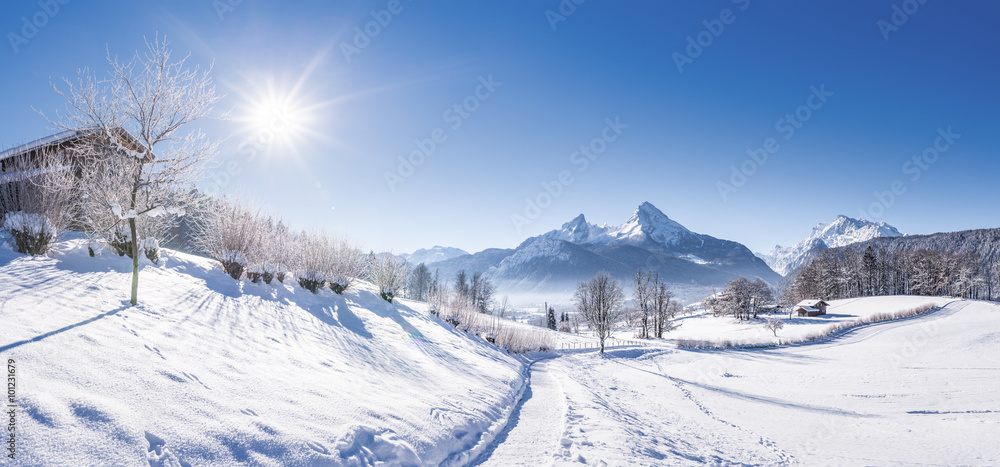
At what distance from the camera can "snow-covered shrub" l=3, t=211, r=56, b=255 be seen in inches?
301

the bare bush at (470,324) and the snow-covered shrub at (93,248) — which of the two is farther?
the bare bush at (470,324)

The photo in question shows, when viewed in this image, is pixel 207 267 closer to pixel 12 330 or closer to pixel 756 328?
pixel 12 330

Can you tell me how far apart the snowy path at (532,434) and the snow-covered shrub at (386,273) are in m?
10.8

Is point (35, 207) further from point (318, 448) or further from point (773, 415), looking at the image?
point (773, 415)

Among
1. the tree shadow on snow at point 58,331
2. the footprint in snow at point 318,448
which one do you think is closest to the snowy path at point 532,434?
the footprint in snow at point 318,448

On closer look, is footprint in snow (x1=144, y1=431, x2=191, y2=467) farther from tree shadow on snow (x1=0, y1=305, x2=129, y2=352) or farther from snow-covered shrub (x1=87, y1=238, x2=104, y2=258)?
snow-covered shrub (x1=87, y1=238, x2=104, y2=258)

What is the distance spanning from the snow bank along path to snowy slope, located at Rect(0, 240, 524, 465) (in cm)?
168

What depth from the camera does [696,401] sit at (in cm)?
1448

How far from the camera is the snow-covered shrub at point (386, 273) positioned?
19797 mm

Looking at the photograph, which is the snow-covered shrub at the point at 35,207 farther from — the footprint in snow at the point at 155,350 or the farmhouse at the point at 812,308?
the farmhouse at the point at 812,308

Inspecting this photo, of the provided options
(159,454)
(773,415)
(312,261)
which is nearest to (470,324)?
(312,261)

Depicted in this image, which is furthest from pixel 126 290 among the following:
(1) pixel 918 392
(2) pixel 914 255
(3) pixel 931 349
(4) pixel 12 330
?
(2) pixel 914 255

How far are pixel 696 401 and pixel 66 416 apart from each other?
17.0 meters

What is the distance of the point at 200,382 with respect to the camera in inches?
189
